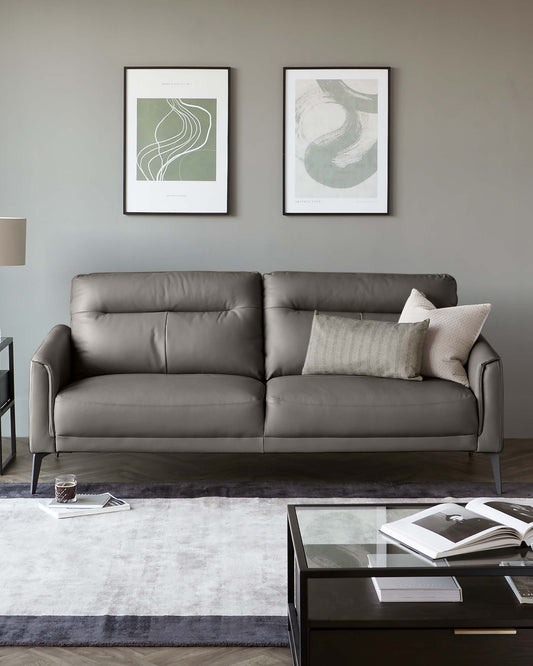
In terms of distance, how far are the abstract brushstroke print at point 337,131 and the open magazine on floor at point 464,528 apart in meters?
2.77

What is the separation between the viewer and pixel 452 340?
156 inches

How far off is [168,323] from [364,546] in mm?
2288

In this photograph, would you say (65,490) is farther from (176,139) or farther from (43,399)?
(176,139)

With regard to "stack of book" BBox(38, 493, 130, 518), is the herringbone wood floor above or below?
below

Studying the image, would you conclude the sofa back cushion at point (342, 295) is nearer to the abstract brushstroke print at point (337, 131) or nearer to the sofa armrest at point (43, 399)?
the abstract brushstroke print at point (337, 131)

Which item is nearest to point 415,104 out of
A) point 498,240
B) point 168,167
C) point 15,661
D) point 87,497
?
point 498,240

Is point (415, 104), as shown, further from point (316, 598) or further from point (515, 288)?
point (316, 598)

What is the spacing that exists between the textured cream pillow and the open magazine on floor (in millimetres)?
1609

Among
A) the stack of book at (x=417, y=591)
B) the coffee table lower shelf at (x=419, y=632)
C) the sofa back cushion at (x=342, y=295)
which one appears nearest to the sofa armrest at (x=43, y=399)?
the sofa back cushion at (x=342, y=295)

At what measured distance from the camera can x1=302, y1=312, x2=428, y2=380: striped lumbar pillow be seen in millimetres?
3922

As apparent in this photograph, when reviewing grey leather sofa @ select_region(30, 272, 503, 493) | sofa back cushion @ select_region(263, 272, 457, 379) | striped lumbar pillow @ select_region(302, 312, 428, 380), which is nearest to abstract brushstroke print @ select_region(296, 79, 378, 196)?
sofa back cushion @ select_region(263, 272, 457, 379)

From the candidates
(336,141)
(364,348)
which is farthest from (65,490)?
(336,141)

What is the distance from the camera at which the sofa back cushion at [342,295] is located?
4.33 metres

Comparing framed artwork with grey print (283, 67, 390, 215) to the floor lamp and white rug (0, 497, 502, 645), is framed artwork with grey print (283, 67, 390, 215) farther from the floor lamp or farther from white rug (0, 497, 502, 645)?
white rug (0, 497, 502, 645)
